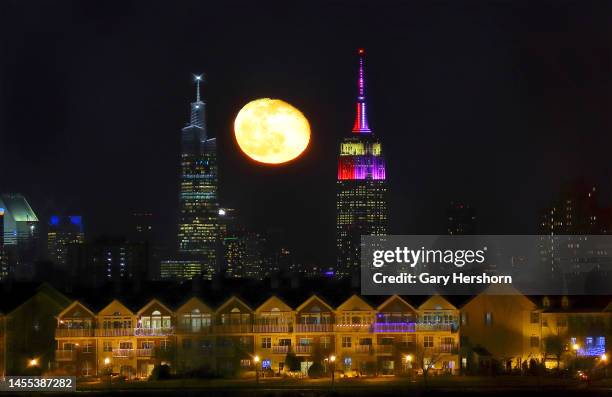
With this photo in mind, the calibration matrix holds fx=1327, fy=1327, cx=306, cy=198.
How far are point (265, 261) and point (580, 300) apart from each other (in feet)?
238

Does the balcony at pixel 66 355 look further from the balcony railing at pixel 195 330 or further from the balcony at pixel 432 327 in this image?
the balcony at pixel 432 327

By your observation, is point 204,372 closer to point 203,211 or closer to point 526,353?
point 526,353

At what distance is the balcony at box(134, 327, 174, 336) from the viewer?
41.4 meters

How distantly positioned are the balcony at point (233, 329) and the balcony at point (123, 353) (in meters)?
2.75

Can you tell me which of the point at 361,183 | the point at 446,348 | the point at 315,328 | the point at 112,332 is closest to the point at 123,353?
the point at 112,332

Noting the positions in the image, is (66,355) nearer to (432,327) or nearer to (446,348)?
(432,327)

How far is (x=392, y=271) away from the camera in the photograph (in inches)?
1911

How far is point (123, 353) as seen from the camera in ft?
134

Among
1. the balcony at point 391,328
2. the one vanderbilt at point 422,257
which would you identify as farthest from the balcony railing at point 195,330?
the one vanderbilt at point 422,257

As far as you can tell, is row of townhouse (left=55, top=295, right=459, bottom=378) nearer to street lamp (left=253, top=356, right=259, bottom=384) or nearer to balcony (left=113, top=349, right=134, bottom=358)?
balcony (left=113, top=349, right=134, bottom=358)

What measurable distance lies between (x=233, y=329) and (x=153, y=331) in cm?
250

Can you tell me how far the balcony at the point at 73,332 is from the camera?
1624 inches

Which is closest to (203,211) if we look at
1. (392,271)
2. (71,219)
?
(71,219)

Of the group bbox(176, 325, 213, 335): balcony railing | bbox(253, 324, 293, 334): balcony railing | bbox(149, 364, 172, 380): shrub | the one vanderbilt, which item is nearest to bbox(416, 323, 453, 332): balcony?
bbox(253, 324, 293, 334): balcony railing
